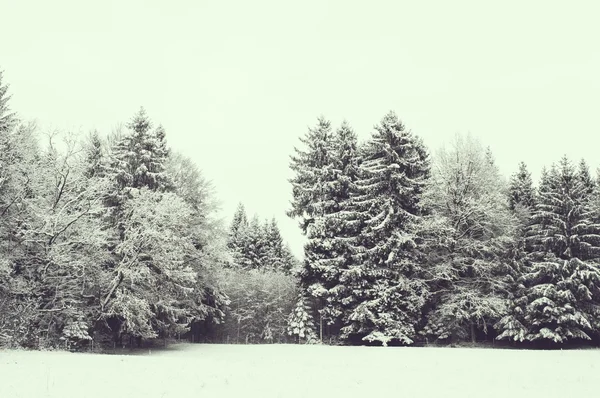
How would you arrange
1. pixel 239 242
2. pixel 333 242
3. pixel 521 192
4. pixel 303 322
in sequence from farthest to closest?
pixel 239 242
pixel 521 192
pixel 303 322
pixel 333 242

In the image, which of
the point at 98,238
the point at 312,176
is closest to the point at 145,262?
the point at 98,238

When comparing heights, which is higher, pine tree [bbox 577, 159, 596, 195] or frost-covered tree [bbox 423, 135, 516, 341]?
pine tree [bbox 577, 159, 596, 195]

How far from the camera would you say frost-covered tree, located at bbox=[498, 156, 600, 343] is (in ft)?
99.7

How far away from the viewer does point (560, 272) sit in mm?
31250

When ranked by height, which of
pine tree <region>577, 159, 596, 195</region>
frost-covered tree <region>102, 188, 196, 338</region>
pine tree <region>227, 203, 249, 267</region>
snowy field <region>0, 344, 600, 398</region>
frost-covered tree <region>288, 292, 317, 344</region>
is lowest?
snowy field <region>0, 344, 600, 398</region>

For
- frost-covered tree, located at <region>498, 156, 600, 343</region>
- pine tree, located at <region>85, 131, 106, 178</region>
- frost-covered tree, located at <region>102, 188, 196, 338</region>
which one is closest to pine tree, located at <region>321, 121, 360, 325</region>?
frost-covered tree, located at <region>102, 188, 196, 338</region>

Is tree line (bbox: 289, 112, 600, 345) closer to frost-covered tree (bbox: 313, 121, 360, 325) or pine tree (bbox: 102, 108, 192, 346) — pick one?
frost-covered tree (bbox: 313, 121, 360, 325)

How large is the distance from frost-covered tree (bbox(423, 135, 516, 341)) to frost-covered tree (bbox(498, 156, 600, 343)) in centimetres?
165

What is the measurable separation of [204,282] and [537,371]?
83.4ft

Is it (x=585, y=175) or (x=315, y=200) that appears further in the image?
(x=585, y=175)

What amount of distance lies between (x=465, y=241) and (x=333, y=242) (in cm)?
958

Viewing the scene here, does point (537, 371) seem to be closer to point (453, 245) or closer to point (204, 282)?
point (453, 245)

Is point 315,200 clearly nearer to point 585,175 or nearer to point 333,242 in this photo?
point 333,242

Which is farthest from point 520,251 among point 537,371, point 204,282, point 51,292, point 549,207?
point 51,292
